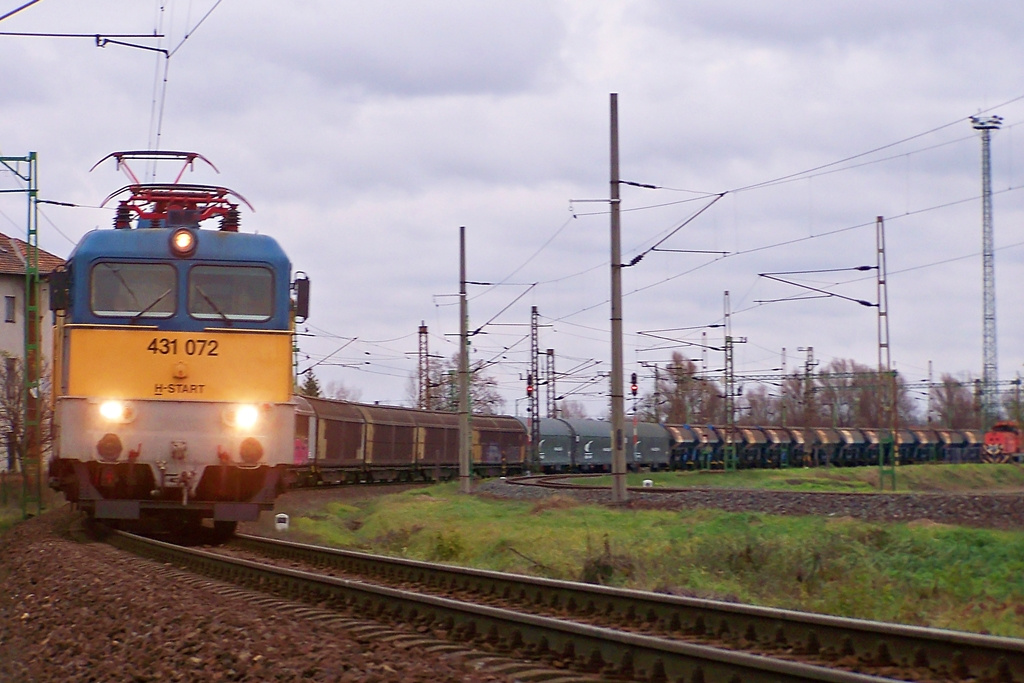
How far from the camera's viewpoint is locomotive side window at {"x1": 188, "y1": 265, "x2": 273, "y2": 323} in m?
13.9

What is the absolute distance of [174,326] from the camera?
1376 centimetres

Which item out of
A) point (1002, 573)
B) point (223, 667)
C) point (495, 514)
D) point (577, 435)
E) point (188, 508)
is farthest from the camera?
point (577, 435)

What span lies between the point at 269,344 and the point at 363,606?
5115 mm

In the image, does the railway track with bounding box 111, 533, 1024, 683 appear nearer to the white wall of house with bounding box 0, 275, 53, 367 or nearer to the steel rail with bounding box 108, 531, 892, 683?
the steel rail with bounding box 108, 531, 892, 683

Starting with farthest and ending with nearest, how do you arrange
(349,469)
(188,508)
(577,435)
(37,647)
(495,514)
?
1. (577,435)
2. (349,469)
3. (495,514)
4. (188,508)
5. (37,647)

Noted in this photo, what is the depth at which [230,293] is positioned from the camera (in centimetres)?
1399

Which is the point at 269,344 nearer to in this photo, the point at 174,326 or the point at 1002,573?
the point at 174,326

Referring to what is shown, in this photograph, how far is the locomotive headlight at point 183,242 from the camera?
13.9 metres

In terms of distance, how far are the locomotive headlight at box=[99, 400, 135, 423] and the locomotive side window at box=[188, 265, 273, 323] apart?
1399 mm

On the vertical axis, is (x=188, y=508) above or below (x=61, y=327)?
below

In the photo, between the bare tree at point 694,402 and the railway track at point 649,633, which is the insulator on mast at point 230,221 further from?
the bare tree at point 694,402

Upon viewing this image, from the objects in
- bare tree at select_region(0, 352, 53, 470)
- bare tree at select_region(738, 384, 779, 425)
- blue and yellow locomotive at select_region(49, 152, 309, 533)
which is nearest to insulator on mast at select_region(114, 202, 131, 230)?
blue and yellow locomotive at select_region(49, 152, 309, 533)

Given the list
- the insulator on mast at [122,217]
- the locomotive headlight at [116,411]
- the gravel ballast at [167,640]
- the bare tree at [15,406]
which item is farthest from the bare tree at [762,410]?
the gravel ballast at [167,640]

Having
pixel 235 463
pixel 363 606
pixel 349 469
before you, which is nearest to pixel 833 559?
pixel 363 606
